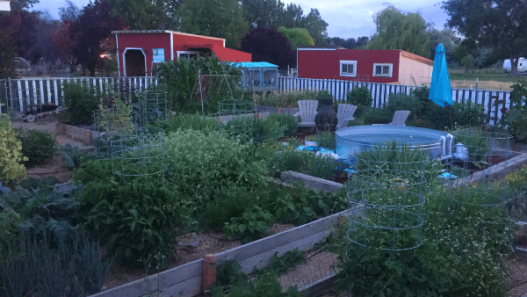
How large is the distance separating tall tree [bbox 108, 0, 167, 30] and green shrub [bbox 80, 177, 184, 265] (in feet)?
112

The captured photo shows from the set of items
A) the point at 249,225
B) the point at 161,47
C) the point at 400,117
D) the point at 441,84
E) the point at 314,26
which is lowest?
the point at 249,225

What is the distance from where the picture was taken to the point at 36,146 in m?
7.32

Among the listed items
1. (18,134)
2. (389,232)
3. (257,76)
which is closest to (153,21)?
(257,76)

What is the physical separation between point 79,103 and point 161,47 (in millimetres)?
9913

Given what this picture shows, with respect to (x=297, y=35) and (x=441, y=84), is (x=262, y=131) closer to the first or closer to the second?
(x=441, y=84)

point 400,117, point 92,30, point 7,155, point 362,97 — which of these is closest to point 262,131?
point 400,117

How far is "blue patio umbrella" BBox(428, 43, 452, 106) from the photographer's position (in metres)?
9.48

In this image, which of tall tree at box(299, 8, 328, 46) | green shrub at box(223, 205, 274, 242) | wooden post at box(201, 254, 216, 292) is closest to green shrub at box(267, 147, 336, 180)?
green shrub at box(223, 205, 274, 242)

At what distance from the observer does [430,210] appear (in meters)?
3.74

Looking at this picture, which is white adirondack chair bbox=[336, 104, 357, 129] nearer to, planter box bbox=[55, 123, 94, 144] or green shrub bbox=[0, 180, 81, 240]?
planter box bbox=[55, 123, 94, 144]

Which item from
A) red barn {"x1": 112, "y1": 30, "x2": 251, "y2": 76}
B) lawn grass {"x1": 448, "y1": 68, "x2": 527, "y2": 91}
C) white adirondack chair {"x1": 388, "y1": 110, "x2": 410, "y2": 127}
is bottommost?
white adirondack chair {"x1": 388, "y1": 110, "x2": 410, "y2": 127}

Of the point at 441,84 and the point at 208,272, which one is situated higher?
the point at 441,84

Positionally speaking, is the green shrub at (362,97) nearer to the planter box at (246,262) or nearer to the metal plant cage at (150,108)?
the metal plant cage at (150,108)

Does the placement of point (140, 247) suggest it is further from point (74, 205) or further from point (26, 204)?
point (26, 204)
